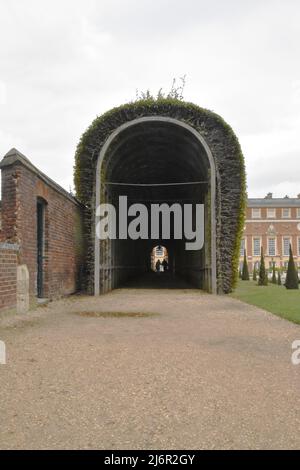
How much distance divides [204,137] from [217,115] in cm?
92

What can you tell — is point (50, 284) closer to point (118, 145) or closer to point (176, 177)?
point (118, 145)

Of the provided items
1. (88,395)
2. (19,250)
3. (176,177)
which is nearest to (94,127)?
(19,250)

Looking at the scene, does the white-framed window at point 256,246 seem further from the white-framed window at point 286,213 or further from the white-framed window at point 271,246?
the white-framed window at point 286,213

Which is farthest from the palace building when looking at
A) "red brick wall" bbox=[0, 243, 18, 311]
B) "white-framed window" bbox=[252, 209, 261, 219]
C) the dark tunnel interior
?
"red brick wall" bbox=[0, 243, 18, 311]

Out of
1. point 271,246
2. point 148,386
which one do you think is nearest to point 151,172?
point 148,386

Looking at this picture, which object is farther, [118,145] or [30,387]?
[118,145]

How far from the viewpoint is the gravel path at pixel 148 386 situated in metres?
3.11

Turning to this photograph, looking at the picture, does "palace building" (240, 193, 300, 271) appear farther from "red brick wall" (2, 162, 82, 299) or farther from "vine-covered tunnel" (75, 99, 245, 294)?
"red brick wall" (2, 162, 82, 299)

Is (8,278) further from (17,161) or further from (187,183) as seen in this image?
(187,183)

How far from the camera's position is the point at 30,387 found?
13.8 feet

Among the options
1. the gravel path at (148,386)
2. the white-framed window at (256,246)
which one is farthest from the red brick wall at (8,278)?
the white-framed window at (256,246)

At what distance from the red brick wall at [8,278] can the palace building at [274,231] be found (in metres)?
65.2

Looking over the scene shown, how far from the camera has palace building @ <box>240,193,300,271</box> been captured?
73062mm

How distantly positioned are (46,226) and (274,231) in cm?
6460
